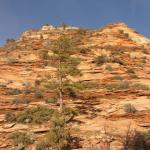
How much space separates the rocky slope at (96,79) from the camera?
1265 inches

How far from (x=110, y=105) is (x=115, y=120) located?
112 inches

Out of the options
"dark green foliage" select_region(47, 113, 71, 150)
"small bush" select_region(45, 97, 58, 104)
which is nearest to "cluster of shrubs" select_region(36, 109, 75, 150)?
"dark green foliage" select_region(47, 113, 71, 150)

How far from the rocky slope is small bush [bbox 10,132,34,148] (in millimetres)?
409

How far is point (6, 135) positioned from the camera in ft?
103

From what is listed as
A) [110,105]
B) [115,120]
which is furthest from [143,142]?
[110,105]

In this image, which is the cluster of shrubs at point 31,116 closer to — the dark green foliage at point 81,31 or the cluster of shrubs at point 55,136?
the cluster of shrubs at point 55,136

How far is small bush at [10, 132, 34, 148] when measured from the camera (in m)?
30.0

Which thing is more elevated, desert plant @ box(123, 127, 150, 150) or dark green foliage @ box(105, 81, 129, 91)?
dark green foliage @ box(105, 81, 129, 91)

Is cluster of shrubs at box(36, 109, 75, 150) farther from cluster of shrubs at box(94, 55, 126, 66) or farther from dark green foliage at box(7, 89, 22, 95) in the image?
cluster of shrubs at box(94, 55, 126, 66)

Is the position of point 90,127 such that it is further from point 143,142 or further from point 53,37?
point 53,37

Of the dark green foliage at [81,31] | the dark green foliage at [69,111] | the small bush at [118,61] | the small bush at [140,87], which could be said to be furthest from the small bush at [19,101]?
the dark green foliage at [81,31]

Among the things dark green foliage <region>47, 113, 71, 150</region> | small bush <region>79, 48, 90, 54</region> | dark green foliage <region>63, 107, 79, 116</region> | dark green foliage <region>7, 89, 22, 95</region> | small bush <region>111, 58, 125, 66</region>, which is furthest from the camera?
small bush <region>79, 48, 90, 54</region>

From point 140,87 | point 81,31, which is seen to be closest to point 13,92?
point 140,87

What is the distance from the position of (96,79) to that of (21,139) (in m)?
16.6
